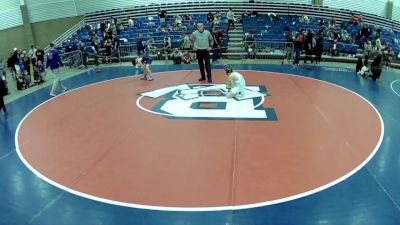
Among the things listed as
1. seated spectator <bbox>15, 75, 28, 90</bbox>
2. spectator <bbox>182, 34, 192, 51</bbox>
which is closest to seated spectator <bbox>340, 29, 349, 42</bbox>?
spectator <bbox>182, 34, 192, 51</bbox>

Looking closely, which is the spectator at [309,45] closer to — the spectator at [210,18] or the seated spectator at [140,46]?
the spectator at [210,18]

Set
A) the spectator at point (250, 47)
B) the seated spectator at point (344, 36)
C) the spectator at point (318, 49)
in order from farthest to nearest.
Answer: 1. the seated spectator at point (344, 36)
2. the spectator at point (250, 47)
3. the spectator at point (318, 49)

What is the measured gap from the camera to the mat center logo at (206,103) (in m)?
10.2

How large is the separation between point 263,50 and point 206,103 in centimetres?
1042

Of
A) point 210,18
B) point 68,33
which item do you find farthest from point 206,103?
point 68,33

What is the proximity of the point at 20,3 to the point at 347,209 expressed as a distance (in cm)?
2616

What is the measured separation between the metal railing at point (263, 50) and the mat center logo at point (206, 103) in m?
7.38

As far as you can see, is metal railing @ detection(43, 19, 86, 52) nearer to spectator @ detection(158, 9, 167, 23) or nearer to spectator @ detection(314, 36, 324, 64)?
spectator @ detection(158, 9, 167, 23)

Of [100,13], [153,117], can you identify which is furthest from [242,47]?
[100,13]

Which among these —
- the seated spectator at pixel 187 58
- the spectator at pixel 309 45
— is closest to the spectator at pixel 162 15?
the seated spectator at pixel 187 58

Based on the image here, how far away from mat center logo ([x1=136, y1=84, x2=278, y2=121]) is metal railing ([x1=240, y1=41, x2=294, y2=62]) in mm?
7377

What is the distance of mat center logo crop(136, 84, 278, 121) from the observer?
10.2 meters

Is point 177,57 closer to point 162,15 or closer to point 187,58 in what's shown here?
point 187,58

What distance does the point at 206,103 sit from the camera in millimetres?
11312
